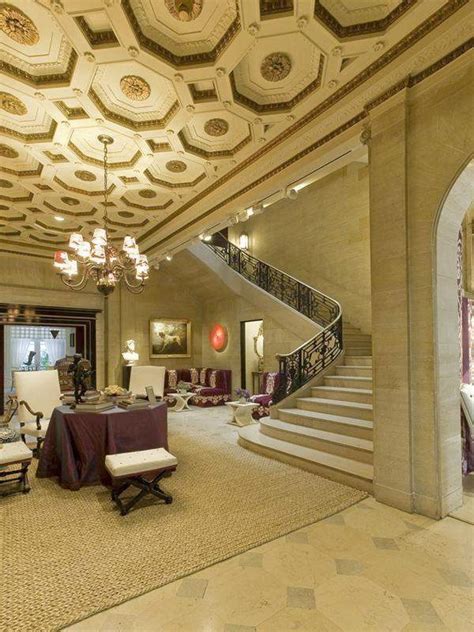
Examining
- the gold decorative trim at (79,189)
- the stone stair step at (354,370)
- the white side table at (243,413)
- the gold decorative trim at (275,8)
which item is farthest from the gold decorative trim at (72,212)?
the stone stair step at (354,370)

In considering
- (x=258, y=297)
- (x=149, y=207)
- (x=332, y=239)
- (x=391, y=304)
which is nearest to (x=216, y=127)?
(x=149, y=207)

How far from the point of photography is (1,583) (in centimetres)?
221

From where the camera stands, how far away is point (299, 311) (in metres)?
8.83

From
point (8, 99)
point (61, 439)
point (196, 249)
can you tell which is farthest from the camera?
point (196, 249)

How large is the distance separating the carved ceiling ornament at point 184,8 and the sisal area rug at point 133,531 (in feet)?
13.1

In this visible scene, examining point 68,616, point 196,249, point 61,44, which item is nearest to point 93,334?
point 196,249

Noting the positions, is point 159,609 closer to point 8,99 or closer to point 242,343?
point 8,99

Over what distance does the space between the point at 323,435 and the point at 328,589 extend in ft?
8.29

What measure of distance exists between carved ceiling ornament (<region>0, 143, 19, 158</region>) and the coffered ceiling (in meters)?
0.02

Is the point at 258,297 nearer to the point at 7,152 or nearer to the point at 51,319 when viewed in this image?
the point at 51,319

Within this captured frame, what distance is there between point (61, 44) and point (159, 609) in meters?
4.22

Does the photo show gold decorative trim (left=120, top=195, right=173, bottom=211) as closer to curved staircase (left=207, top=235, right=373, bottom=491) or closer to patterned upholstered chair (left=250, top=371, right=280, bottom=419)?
curved staircase (left=207, top=235, right=373, bottom=491)

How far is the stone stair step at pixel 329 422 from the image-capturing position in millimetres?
4348

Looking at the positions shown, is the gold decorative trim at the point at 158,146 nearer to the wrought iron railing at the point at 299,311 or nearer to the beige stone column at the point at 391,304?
the beige stone column at the point at 391,304
